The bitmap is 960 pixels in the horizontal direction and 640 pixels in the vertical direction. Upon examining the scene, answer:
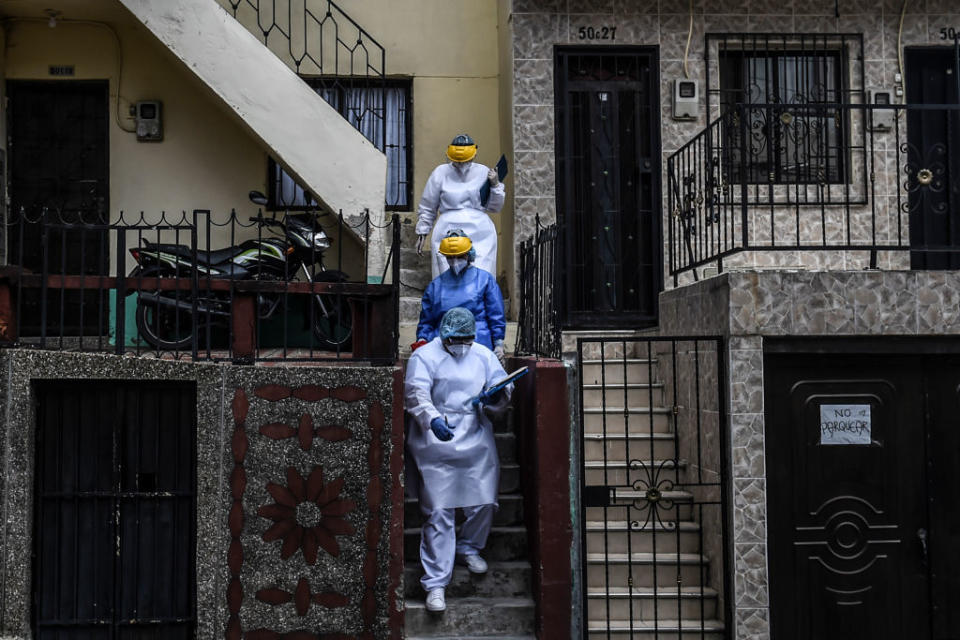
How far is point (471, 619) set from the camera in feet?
23.1

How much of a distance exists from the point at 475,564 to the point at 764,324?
2.52 metres

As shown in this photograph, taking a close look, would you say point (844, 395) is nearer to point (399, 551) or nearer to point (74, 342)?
point (399, 551)

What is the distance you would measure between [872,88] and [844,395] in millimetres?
4342

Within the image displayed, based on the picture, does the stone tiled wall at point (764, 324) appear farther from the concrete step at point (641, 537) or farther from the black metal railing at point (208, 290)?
the black metal railing at point (208, 290)

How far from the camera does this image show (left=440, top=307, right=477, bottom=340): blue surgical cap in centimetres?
722

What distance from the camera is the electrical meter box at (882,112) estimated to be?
34.2 ft

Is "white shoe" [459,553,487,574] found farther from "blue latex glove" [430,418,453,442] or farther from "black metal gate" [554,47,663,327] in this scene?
"black metal gate" [554,47,663,327]

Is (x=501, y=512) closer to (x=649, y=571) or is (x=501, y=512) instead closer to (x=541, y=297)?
(x=649, y=571)

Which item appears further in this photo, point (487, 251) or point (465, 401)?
point (487, 251)

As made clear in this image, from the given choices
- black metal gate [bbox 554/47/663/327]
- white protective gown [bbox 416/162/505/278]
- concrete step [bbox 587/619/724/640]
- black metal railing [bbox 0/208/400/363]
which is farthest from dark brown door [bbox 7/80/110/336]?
concrete step [bbox 587/619/724/640]

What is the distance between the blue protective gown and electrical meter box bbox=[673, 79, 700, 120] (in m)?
3.33

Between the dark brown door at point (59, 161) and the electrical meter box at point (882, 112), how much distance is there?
7603 millimetres

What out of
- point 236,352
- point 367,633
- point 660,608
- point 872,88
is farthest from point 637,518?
point 872,88

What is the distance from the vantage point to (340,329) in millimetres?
7309
